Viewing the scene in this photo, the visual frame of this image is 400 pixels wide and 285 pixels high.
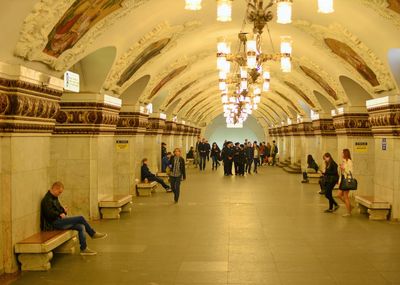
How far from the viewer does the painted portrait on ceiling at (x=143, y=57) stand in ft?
40.7

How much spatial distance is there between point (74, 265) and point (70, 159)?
4067mm

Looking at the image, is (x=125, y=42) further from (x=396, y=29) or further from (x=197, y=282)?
(x=197, y=282)

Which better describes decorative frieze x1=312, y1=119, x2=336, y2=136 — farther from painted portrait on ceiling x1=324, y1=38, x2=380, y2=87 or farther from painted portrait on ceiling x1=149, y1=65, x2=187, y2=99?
painted portrait on ceiling x1=324, y1=38, x2=380, y2=87

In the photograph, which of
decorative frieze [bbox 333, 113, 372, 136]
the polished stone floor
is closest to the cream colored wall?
the polished stone floor

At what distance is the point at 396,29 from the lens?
955 centimetres

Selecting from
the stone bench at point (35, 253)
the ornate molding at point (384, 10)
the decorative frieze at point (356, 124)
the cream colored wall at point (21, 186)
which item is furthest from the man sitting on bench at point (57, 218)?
the decorative frieze at point (356, 124)

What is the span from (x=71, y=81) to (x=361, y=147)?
336 inches

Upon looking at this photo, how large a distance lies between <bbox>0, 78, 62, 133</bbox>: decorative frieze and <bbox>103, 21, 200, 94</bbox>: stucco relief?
3.47m

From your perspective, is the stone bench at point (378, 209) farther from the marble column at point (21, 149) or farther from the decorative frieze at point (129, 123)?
the marble column at point (21, 149)

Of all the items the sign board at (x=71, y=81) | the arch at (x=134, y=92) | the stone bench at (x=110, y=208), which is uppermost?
the arch at (x=134, y=92)

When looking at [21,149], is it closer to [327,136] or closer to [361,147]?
[361,147]

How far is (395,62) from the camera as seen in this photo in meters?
10.9

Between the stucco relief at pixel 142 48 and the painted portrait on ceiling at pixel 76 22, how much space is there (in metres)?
2.61

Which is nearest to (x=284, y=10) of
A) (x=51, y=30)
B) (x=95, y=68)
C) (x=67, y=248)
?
(x=51, y=30)
